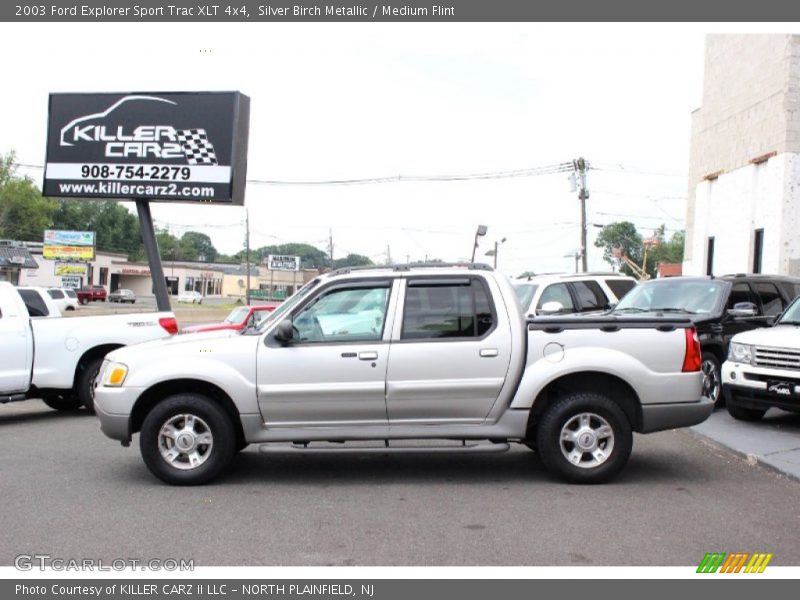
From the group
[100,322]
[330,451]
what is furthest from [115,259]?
[330,451]

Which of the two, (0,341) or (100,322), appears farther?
(100,322)

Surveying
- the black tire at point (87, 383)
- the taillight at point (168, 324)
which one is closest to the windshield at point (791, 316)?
the taillight at point (168, 324)

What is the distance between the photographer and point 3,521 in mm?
5766

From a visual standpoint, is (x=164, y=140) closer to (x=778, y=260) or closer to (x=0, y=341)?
(x=0, y=341)

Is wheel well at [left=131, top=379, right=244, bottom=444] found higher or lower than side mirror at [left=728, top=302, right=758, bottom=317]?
lower

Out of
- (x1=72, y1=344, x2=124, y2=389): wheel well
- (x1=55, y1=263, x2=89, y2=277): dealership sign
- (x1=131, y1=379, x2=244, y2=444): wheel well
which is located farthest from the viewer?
(x1=55, y1=263, x2=89, y2=277): dealership sign

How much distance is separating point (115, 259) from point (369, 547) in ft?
299

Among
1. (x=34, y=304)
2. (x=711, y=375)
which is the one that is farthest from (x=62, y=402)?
(x=711, y=375)

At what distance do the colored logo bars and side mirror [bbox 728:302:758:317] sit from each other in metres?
6.22

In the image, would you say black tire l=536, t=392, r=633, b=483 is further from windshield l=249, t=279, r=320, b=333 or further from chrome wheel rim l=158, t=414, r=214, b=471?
chrome wheel rim l=158, t=414, r=214, b=471

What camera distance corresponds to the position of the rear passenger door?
6.77 metres

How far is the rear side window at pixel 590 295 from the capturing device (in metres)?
14.0

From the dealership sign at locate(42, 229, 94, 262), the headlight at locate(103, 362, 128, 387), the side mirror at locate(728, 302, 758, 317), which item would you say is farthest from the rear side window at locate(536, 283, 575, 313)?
the dealership sign at locate(42, 229, 94, 262)

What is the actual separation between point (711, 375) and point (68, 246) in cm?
6642
